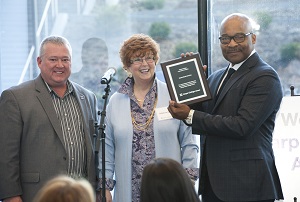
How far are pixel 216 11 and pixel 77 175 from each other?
2488mm

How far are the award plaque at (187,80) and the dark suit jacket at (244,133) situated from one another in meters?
0.12

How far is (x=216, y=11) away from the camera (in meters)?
5.95

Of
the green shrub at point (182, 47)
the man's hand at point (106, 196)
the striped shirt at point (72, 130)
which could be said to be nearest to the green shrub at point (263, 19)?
the green shrub at point (182, 47)

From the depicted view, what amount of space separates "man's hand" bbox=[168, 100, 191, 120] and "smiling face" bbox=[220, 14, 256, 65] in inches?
17.4

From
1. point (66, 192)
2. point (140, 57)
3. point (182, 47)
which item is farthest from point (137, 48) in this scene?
point (66, 192)

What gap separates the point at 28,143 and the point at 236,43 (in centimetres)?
155

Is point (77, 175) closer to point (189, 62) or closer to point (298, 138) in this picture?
point (189, 62)

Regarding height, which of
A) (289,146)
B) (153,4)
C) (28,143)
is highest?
(153,4)

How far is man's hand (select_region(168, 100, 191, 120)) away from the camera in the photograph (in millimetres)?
3875

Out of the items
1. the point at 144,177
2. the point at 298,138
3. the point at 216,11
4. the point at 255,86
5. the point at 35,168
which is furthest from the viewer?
the point at 216,11

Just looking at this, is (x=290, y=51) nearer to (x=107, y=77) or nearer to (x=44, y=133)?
(x=107, y=77)

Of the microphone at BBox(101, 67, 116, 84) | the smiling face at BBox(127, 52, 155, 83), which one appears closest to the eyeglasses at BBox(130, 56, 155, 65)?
the smiling face at BBox(127, 52, 155, 83)

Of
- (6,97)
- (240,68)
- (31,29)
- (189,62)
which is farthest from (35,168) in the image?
(31,29)

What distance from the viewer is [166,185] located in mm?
2455
